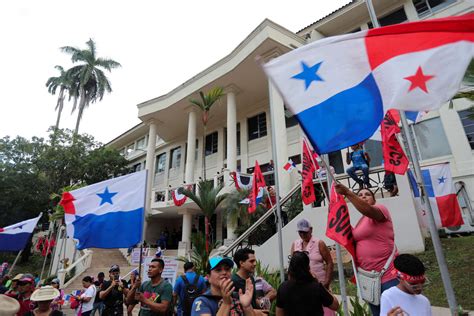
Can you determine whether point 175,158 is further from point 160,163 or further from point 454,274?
point 454,274

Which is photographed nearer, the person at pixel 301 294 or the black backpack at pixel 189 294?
the person at pixel 301 294

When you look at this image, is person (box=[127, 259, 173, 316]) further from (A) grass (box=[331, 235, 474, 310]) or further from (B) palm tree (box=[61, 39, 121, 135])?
(B) palm tree (box=[61, 39, 121, 135])

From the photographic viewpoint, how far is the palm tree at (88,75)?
31359 mm

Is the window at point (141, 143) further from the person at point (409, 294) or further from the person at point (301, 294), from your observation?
the person at point (409, 294)

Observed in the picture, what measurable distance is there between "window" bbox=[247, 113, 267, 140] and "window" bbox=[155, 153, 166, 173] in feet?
33.4

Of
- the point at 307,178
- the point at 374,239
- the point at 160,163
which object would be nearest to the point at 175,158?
the point at 160,163

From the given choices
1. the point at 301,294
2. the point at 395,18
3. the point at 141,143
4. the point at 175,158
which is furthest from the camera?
the point at 141,143

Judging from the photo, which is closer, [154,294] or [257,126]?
[154,294]

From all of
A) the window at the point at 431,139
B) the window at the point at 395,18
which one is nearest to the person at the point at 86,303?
the window at the point at 431,139

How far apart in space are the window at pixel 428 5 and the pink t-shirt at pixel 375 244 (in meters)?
15.4

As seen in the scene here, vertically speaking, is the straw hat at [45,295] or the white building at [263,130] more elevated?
the white building at [263,130]

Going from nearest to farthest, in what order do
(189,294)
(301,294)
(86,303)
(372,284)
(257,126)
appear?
(301,294) → (372,284) → (189,294) → (86,303) → (257,126)

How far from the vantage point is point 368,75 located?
7.84 feet

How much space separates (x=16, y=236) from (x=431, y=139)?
16.6m
